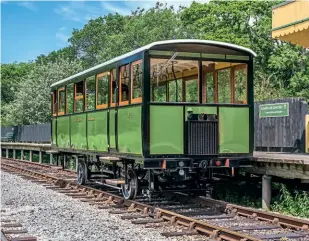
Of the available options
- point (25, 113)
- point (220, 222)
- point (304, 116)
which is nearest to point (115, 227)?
point (220, 222)

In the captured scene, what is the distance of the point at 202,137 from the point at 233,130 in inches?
31.5

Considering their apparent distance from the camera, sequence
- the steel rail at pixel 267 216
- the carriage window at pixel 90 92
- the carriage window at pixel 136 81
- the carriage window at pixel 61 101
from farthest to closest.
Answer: the carriage window at pixel 61 101 → the carriage window at pixel 90 92 → the carriage window at pixel 136 81 → the steel rail at pixel 267 216

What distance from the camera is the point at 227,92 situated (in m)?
11.8

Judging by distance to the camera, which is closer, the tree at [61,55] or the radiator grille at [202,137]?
the radiator grille at [202,137]

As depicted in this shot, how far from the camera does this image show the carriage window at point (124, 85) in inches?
463

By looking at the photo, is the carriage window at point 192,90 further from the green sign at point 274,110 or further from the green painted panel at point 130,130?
the green sign at point 274,110

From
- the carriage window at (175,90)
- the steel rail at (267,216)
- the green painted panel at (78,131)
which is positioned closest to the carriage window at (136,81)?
the carriage window at (175,90)

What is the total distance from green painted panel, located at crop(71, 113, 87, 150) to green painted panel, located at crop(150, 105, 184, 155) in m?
4.31

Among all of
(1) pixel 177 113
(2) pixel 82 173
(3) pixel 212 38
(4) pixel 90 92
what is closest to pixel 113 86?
(4) pixel 90 92

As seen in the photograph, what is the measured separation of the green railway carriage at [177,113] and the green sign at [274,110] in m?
3.77

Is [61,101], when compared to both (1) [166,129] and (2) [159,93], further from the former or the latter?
(1) [166,129]

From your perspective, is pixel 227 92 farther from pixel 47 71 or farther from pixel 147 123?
pixel 47 71

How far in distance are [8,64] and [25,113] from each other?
63369 millimetres

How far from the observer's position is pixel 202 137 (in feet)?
36.7
